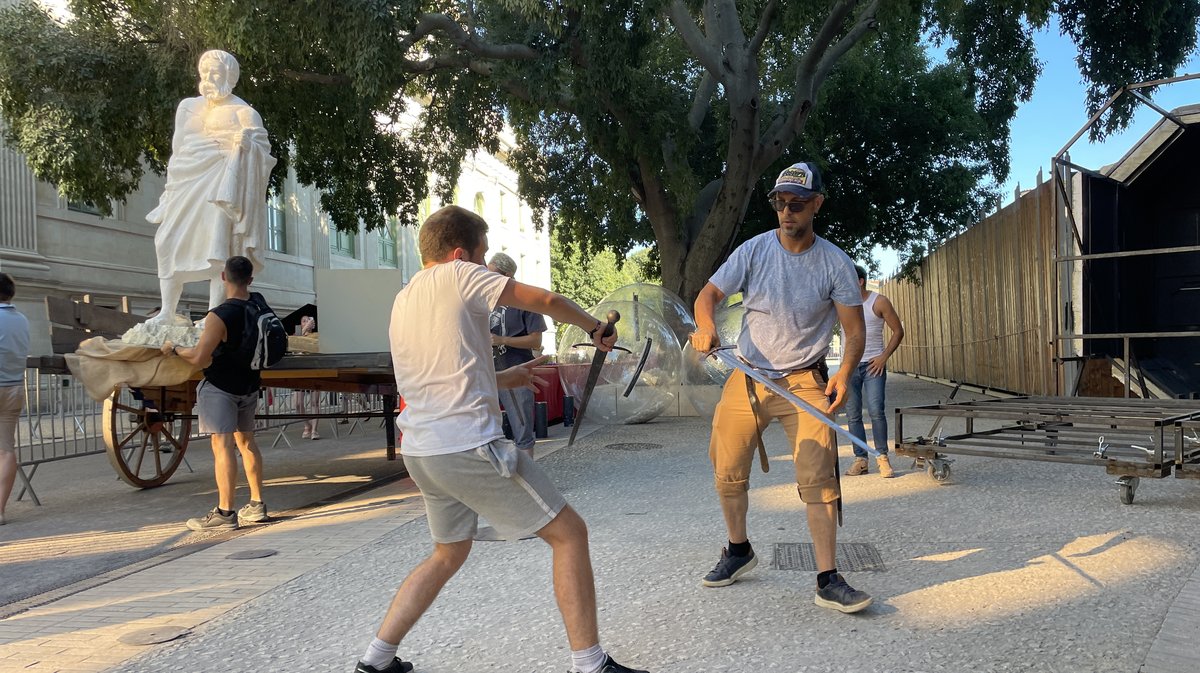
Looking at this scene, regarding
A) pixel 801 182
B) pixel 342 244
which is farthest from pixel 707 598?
pixel 342 244

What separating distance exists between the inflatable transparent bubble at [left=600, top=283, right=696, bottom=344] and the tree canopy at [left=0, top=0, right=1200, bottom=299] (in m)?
0.86

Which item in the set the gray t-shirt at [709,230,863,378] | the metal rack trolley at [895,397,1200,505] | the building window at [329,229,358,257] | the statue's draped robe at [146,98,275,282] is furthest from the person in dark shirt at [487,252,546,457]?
the building window at [329,229,358,257]

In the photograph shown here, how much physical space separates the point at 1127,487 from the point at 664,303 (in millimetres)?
8798

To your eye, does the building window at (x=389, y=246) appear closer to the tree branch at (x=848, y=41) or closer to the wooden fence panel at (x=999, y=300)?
the wooden fence panel at (x=999, y=300)

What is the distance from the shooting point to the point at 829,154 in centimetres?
2062

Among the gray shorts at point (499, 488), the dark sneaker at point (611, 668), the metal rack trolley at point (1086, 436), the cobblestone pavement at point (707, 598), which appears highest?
the gray shorts at point (499, 488)

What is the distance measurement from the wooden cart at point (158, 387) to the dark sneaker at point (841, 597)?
4.25m

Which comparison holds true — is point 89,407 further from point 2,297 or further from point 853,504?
point 853,504

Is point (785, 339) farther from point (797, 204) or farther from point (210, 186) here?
point (210, 186)

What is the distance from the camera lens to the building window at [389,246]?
3725cm

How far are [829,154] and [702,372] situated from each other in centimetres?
907

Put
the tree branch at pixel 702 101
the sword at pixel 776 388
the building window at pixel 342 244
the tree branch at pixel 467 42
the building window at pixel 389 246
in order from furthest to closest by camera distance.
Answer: the building window at pixel 389 246
the building window at pixel 342 244
the tree branch at pixel 702 101
the tree branch at pixel 467 42
the sword at pixel 776 388

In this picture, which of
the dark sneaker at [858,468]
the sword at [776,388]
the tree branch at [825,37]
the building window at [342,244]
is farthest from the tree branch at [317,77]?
the building window at [342,244]

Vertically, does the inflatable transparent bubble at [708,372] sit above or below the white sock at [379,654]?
above
